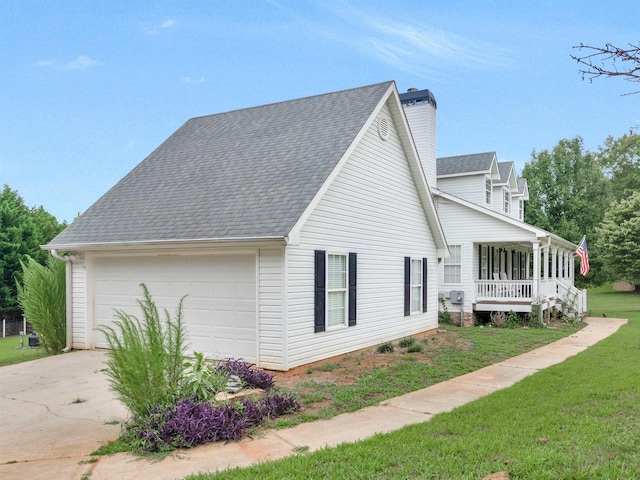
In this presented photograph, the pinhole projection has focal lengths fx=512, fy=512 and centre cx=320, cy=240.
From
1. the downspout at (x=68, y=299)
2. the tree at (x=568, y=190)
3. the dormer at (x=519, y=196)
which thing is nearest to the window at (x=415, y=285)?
the downspout at (x=68, y=299)

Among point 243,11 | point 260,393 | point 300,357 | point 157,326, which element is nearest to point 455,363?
point 300,357

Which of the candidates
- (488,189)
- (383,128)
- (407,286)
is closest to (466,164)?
(488,189)

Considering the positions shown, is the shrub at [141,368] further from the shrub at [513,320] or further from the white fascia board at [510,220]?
the white fascia board at [510,220]

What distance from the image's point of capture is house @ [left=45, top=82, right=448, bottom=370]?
368 inches

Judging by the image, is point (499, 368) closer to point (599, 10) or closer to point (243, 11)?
point (599, 10)

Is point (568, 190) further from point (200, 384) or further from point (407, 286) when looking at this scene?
point (200, 384)

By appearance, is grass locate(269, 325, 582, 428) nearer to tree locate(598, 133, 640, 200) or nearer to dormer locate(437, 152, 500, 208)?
dormer locate(437, 152, 500, 208)

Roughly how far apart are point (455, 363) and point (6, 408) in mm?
7918

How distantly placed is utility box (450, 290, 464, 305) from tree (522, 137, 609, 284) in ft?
78.9

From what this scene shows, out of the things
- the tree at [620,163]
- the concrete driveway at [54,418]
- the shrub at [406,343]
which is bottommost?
the shrub at [406,343]

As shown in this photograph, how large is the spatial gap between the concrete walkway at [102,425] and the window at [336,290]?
2757 mm

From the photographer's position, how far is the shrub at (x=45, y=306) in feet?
38.8

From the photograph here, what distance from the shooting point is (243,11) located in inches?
546

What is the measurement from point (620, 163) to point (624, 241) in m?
23.2
